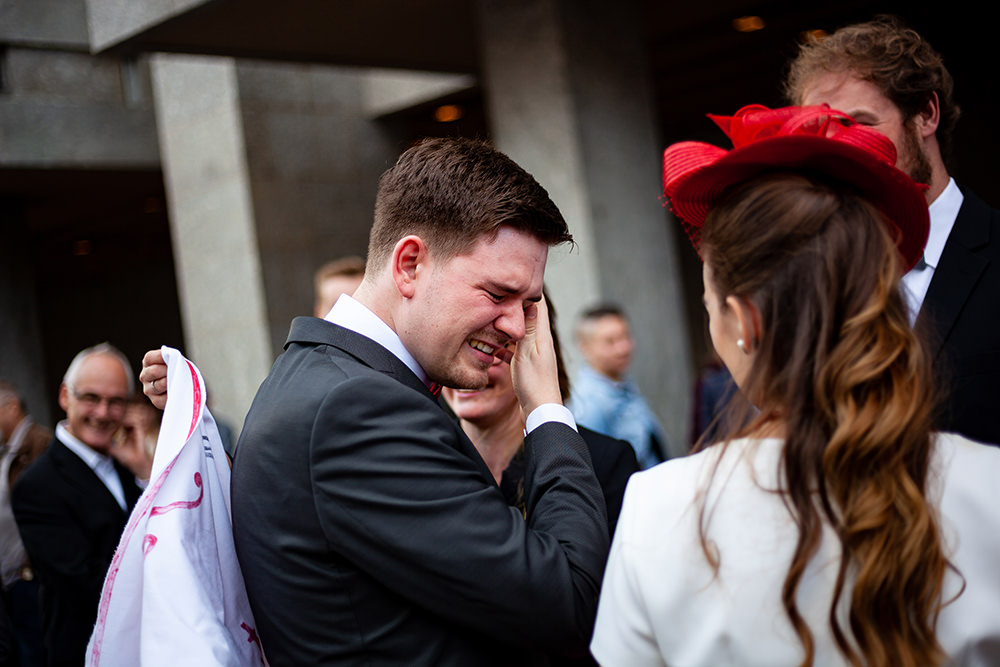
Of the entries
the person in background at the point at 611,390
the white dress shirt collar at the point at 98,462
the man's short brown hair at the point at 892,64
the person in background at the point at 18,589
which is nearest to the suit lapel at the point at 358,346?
the man's short brown hair at the point at 892,64

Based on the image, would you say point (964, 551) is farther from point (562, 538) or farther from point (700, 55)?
point (700, 55)

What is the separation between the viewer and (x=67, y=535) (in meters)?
3.71

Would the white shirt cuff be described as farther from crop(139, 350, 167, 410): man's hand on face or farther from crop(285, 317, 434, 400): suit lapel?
crop(139, 350, 167, 410): man's hand on face

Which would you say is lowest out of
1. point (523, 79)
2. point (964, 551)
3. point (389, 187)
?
point (964, 551)

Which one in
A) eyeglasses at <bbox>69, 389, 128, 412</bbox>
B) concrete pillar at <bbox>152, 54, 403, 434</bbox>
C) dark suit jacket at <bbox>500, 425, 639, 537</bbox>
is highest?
concrete pillar at <bbox>152, 54, 403, 434</bbox>

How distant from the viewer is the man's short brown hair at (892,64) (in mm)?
2346

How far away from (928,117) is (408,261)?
1.48m

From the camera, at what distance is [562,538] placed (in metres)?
1.56

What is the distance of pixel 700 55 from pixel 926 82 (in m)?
8.41

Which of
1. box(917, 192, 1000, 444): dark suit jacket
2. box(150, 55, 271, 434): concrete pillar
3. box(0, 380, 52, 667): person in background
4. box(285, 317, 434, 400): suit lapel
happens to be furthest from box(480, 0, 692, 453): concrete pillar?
box(285, 317, 434, 400): suit lapel

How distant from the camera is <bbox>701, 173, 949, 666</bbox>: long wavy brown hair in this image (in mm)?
1193

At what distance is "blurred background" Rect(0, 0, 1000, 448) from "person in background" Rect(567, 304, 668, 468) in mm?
485

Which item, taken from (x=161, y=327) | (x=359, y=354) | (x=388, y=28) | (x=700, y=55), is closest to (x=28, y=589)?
(x=359, y=354)

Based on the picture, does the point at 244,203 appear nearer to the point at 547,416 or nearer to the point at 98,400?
the point at 98,400
